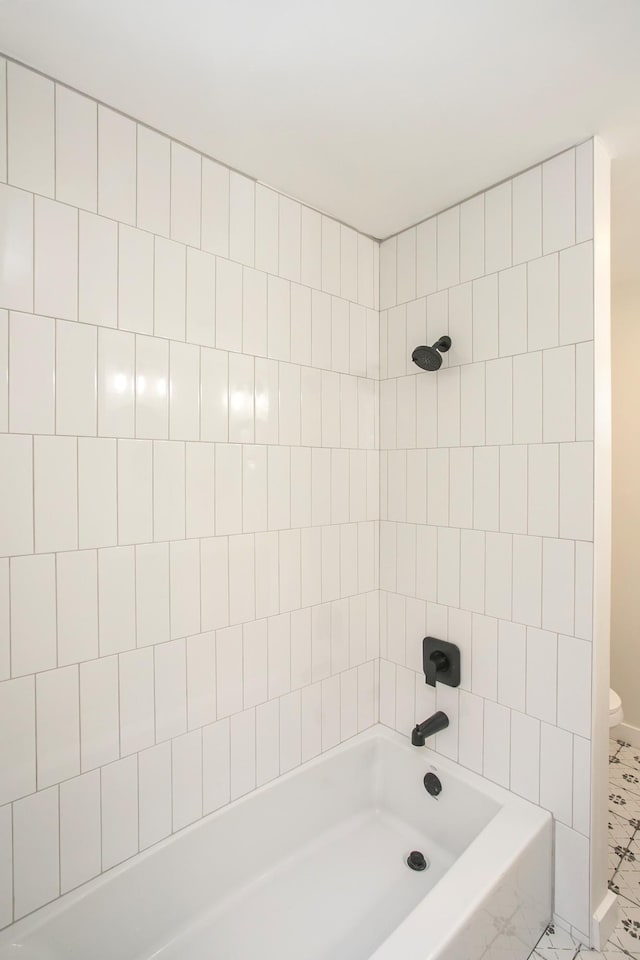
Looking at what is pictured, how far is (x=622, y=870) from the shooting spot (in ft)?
5.67

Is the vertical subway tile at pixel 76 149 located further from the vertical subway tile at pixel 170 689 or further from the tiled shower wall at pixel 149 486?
the vertical subway tile at pixel 170 689

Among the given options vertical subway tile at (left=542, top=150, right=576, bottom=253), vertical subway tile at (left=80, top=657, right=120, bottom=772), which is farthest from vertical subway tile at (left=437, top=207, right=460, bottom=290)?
vertical subway tile at (left=80, top=657, right=120, bottom=772)

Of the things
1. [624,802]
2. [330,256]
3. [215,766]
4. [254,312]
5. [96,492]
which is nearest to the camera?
[96,492]

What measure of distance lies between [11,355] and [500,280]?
154 cm

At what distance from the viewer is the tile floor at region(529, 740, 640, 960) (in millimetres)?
1423

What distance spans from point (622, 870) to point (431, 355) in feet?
6.58

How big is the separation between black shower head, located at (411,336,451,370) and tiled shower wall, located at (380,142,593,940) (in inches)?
3.3

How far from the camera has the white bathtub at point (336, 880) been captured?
1221 millimetres

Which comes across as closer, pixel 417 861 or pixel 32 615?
pixel 32 615

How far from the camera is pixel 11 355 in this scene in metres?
1.18

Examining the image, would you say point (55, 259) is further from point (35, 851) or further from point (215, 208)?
point (35, 851)

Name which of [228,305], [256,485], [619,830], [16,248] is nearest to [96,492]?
[256,485]

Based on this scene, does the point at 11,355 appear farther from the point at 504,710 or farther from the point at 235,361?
the point at 504,710

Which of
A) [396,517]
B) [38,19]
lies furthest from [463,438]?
[38,19]
